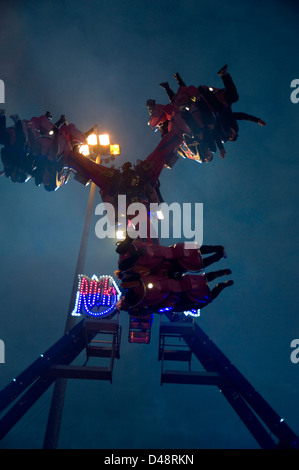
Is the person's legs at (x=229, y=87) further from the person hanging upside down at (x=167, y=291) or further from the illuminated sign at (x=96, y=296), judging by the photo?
the illuminated sign at (x=96, y=296)

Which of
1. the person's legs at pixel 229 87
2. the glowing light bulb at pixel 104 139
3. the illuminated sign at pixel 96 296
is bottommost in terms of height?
the illuminated sign at pixel 96 296

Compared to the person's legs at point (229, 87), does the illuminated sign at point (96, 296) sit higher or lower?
lower

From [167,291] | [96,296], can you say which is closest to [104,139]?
[96,296]

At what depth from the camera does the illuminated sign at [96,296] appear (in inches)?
358

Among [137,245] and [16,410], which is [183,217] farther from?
[16,410]

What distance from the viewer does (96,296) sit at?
31.1ft

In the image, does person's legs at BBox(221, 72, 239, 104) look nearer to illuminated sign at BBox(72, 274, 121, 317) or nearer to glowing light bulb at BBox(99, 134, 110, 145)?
glowing light bulb at BBox(99, 134, 110, 145)

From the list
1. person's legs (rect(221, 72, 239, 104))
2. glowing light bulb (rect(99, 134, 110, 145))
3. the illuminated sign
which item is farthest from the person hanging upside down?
glowing light bulb (rect(99, 134, 110, 145))

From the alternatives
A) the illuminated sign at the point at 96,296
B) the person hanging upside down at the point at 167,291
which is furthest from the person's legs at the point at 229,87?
the illuminated sign at the point at 96,296

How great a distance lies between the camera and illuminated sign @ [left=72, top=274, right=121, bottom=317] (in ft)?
29.8

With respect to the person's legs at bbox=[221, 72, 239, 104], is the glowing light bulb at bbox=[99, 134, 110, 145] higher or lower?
higher

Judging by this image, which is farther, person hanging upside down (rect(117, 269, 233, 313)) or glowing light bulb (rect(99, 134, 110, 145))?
glowing light bulb (rect(99, 134, 110, 145))

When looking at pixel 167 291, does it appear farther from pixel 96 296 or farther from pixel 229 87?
pixel 96 296

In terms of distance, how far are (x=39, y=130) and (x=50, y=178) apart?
0.98m
